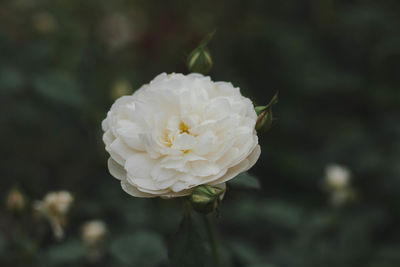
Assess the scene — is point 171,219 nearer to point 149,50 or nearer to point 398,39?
point 398,39

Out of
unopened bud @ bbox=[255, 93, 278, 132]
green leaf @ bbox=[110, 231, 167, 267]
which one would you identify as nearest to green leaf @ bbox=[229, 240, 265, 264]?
green leaf @ bbox=[110, 231, 167, 267]

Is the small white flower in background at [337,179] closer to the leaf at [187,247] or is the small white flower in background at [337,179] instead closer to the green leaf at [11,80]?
the leaf at [187,247]

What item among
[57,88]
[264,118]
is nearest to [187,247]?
[264,118]

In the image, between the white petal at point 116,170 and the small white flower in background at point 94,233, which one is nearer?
the white petal at point 116,170

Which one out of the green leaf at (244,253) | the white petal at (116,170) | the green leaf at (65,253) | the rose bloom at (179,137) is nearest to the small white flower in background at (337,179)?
the green leaf at (244,253)

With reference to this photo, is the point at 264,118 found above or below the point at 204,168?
above

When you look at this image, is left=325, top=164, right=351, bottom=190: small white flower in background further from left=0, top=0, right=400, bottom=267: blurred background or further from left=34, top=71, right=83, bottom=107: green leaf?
left=34, top=71, right=83, bottom=107: green leaf

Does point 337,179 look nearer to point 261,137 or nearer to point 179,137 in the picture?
point 261,137
